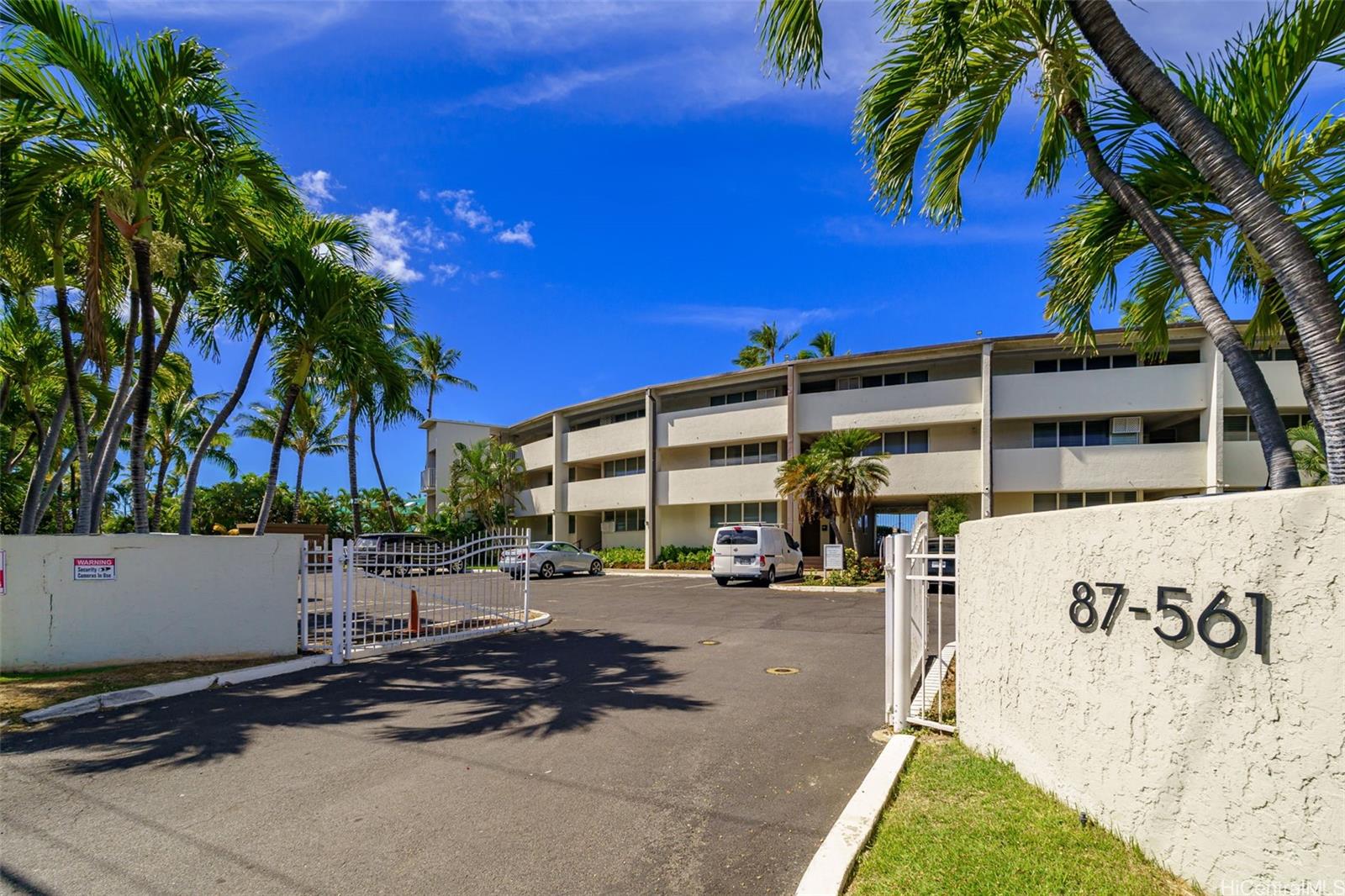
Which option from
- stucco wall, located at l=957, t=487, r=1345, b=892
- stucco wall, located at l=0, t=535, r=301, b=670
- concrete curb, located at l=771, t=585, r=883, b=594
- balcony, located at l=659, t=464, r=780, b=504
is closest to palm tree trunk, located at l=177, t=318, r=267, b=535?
stucco wall, located at l=0, t=535, r=301, b=670

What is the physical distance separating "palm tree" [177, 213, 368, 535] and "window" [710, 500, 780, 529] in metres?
20.9

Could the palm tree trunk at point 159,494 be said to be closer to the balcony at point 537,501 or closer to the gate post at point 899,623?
the balcony at point 537,501

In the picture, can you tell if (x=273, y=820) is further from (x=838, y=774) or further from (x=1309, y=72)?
(x=1309, y=72)

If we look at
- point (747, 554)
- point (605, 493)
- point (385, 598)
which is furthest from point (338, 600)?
point (605, 493)

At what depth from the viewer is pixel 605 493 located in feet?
116

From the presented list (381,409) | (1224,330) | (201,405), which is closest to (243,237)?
(381,409)

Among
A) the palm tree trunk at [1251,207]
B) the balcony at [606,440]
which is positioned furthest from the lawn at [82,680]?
the balcony at [606,440]

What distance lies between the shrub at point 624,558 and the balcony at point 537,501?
13.7 ft

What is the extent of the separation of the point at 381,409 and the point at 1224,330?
46.5ft

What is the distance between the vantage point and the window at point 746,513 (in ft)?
103

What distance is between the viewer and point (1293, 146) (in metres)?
5.29

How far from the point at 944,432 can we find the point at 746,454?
8339 mm

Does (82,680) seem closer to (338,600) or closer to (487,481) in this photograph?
(338,600)

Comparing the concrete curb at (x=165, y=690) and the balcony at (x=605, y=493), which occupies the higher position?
the balcony at (x=605, y=493)
